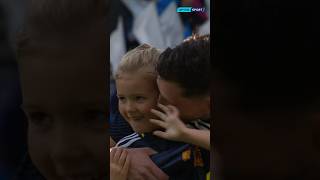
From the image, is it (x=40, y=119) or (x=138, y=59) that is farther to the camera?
(x=40, y=119)

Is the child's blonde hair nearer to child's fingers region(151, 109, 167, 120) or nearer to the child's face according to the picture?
the child's face

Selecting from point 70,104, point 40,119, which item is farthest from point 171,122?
point 40,119

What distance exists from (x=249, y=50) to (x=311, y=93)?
0.42m

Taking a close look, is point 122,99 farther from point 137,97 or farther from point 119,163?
point 119,163

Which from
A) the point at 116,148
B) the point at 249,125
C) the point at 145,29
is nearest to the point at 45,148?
the point at 116,148

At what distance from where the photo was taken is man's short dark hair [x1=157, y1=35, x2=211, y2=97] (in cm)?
254

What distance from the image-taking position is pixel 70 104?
2.68 m

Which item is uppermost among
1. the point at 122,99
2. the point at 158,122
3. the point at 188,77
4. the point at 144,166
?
the point at 188,77

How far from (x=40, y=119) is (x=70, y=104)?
0.19 metres

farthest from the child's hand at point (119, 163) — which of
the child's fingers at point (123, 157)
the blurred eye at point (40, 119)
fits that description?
the blurred eye at point (40, 119)

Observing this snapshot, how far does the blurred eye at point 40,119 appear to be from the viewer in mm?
2686

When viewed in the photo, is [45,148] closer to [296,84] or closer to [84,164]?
[84,164]

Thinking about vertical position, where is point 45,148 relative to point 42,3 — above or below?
below

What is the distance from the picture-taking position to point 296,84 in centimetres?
272
